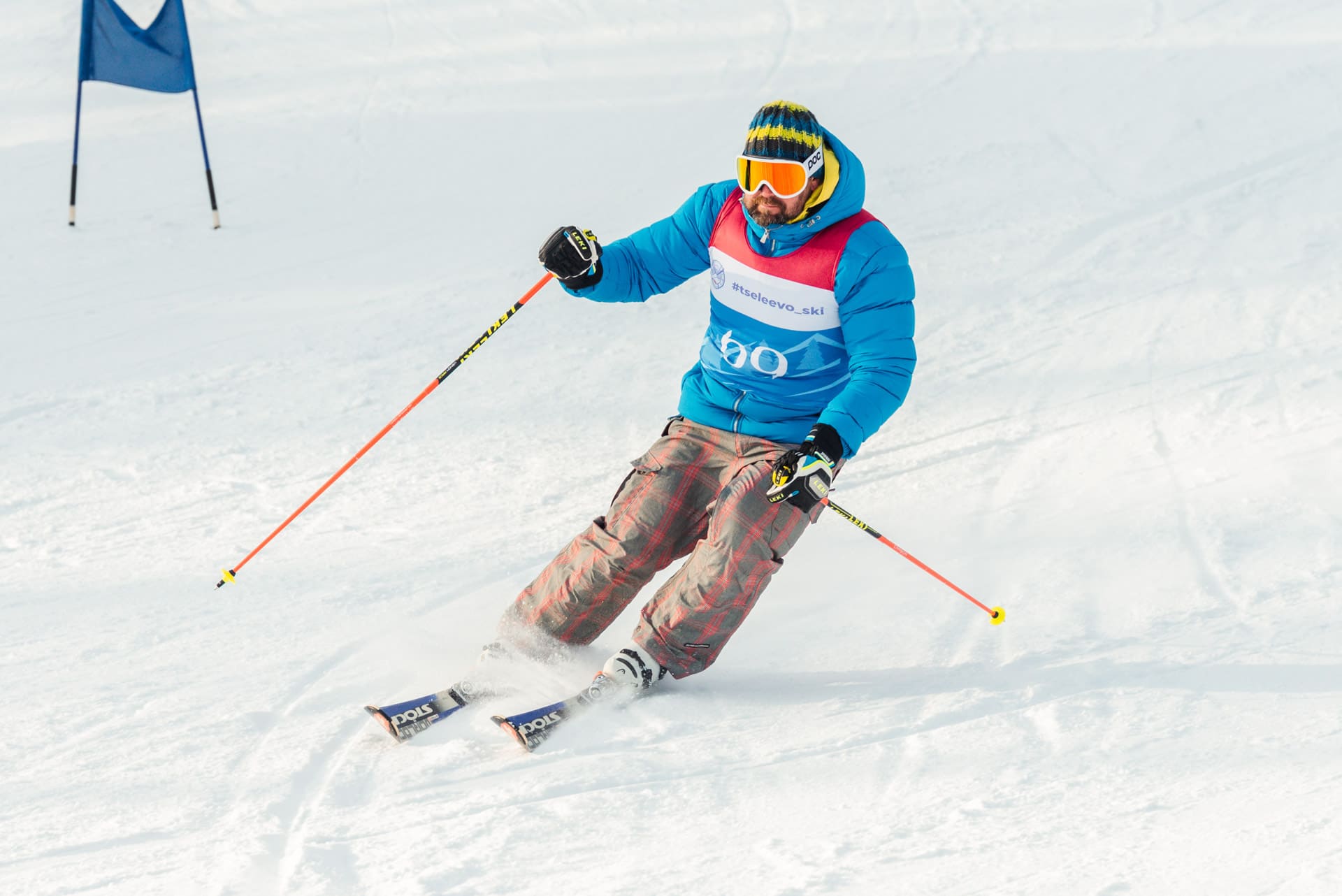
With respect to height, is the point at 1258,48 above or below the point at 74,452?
above

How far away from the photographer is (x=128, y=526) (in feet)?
15.0

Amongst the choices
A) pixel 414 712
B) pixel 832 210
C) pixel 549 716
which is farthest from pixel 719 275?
pixel 414 712

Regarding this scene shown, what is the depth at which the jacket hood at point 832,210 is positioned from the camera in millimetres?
3422

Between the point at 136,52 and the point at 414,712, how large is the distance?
5135 millimetres

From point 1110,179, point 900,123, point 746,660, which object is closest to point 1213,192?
point 1110,179

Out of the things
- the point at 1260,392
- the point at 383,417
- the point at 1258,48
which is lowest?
the point at 383,417

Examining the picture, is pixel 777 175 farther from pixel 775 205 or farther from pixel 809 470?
pixel 809 470

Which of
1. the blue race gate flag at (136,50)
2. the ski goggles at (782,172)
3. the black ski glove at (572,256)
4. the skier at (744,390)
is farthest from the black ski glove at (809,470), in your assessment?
the blue race gate flag at (136,50)

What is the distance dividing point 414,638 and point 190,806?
3.15 feet

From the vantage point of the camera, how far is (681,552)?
3717 millimetres

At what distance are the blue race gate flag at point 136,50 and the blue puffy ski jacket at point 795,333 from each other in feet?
14.2

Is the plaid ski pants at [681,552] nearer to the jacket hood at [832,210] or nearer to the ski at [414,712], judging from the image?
the ski at [414,712]

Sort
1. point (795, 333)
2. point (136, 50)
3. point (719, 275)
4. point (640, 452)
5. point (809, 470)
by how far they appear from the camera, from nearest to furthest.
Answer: point (809, 470), point (795, 333), point (719, 275), point (640, 452), point (136, 50)

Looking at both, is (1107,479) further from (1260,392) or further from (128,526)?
(128,526)
